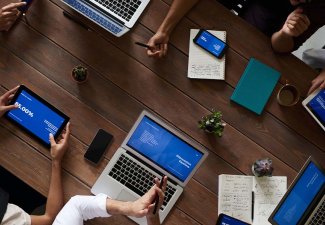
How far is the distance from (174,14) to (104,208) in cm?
87

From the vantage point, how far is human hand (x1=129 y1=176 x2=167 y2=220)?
62.8 inches

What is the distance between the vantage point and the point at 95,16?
5.57ft

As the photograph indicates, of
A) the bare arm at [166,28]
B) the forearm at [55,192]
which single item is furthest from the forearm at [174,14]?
the forearm at [55,192]

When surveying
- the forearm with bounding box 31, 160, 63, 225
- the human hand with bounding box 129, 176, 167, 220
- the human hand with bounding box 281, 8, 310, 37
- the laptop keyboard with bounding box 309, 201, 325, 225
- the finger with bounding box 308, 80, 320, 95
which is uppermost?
the human hand with bounding box 281, 8, 310, 37

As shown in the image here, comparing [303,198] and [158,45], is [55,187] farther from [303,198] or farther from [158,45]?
[303,198]

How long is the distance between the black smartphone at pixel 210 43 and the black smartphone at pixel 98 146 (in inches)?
22.3

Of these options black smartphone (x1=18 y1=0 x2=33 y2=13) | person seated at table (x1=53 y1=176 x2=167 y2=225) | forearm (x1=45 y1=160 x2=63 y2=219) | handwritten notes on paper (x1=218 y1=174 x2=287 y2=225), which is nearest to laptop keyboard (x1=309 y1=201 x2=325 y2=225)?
handwritten notes on paper (x1=218 y1=174 x2=287 y2=225)

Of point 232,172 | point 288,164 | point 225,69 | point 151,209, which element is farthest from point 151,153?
point 288,164

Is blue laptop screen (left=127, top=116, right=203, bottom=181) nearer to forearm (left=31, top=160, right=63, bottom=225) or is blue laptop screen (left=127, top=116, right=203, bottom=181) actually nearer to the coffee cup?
forearm (left=31, top=160, right=63, bottom=225)

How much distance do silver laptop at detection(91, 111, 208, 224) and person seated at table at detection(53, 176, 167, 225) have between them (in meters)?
0.07

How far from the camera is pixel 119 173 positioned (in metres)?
1.73

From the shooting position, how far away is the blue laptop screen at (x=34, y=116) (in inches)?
67.9

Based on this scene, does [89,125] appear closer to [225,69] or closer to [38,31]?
[38,31]

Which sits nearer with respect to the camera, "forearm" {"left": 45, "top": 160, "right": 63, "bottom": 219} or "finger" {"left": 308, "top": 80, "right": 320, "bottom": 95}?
"forearm" {"left": 45, "top": 160, "right": 63, "bottom": 219}
